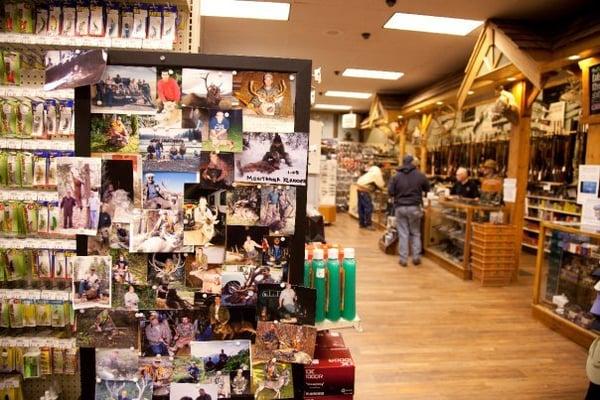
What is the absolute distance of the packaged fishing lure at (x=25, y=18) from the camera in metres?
2.08

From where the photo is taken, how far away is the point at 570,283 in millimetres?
4164

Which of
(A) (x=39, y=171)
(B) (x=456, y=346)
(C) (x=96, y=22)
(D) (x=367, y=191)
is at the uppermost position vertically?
(C) (x=96, y=22)

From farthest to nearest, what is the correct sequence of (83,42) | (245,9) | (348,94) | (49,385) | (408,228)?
(348,94) < (408,228) < (245,9) < (49,385) < (83,42)

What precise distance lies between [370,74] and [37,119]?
736cm

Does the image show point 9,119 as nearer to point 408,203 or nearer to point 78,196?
point 78,196

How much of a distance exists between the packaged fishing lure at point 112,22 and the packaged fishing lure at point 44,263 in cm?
123

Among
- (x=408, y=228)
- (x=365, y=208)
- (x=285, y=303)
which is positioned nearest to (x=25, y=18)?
(x=285, y=303)

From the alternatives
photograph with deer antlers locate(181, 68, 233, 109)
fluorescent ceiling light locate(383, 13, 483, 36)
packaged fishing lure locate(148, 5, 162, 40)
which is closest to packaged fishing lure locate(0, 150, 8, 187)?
packaged fishing lure locate(148, 5, 162, 40)

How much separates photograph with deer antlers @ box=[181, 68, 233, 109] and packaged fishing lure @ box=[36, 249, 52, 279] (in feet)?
4.75

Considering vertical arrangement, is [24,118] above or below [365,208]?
above

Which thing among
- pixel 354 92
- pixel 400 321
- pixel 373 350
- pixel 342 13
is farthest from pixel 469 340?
pixel 354 92

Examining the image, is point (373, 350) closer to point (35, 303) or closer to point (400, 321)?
point (400, 321)

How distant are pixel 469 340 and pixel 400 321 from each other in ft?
2.27

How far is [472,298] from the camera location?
5.13 meters
